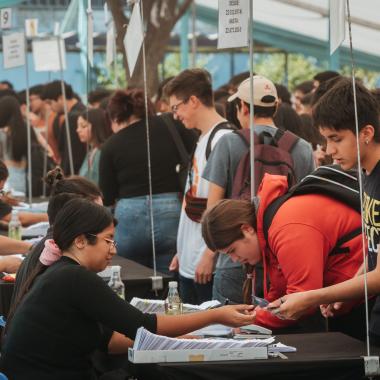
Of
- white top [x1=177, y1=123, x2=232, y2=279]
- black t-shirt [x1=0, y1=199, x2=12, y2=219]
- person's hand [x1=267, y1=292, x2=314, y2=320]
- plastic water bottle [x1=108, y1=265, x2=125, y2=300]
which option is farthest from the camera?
black t-shirt [x1=0, y1=199, x2=12, y2=219]

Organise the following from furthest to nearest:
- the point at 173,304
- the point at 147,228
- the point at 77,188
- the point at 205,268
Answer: the point at 147,228 < the point at 205,268 < the point at 77,188 < the point at 173,304

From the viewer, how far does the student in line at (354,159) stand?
Result: 375 cm

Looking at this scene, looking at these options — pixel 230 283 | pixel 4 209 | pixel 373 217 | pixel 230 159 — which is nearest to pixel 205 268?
pixel 230 283

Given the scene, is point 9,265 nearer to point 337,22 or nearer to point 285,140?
point 285,140

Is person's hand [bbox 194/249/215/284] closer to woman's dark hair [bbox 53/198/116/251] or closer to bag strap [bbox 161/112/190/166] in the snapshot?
bag strap [bbox 161/112/190/166]

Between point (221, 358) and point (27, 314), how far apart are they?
2.54ft

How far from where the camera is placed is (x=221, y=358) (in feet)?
11.8

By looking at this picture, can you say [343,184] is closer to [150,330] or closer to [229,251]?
[229,251]

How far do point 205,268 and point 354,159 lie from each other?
2079 mm

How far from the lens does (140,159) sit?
678 cm

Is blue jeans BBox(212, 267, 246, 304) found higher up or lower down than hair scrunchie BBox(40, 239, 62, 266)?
lower down

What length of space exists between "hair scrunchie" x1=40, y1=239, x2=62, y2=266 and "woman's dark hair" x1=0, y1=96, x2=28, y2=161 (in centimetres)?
615

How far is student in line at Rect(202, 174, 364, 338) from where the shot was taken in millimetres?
4008

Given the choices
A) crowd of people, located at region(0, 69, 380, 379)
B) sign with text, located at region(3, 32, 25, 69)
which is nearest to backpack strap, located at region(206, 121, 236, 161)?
crowd of people, located at region(0, 69, 380, 379)
